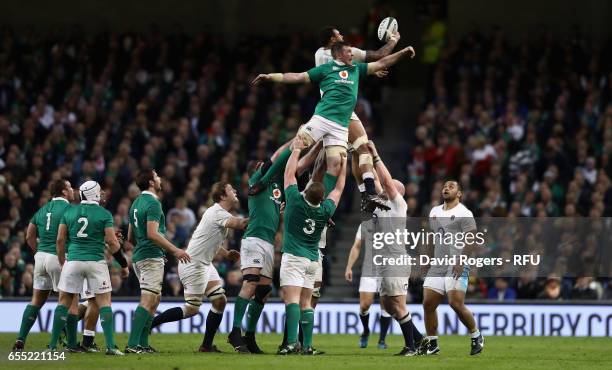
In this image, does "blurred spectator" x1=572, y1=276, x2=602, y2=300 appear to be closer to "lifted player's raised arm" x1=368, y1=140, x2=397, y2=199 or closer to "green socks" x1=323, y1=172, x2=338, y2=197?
"lifted player's raised arm" x1=368, y1=140, x2=397, y2=199

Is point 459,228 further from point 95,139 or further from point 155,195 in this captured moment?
point 95,139

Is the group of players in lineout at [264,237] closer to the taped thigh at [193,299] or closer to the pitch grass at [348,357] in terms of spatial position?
the taped thigh at [193,299]

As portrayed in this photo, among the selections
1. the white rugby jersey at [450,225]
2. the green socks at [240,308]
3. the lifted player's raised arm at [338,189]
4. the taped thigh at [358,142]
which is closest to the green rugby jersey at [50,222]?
the green socks at [240,308]

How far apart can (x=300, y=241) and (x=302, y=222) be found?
0.26 metres

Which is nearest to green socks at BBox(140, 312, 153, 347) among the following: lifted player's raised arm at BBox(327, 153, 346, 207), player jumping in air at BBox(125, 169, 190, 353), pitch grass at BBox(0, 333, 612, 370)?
player jumping in air at BBox(125, 169, 190, 353)

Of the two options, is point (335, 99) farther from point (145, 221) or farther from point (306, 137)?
point (145, 221)

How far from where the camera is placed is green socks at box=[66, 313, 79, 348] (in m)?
17.6

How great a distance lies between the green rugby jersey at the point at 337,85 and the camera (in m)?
17.2

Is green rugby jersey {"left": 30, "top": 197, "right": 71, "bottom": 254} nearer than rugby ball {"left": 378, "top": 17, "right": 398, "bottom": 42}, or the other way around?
rugby ball {"left": 378, "top": 17, "right": 398, "bottom": 42}

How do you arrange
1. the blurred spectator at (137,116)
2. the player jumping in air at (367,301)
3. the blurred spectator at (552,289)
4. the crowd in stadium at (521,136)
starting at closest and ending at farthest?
the player jumping in air at (367,301), the blurred spectator at (552,289), the crowd in stadium at (521,136), the blurred spectator at (137,116)

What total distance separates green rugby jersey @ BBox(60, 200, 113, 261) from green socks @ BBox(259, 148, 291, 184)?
6.47ft

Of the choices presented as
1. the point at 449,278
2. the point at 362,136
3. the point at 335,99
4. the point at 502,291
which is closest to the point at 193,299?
the point at 362,136

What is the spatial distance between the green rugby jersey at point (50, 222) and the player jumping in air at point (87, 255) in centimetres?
69

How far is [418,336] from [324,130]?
3.05m
